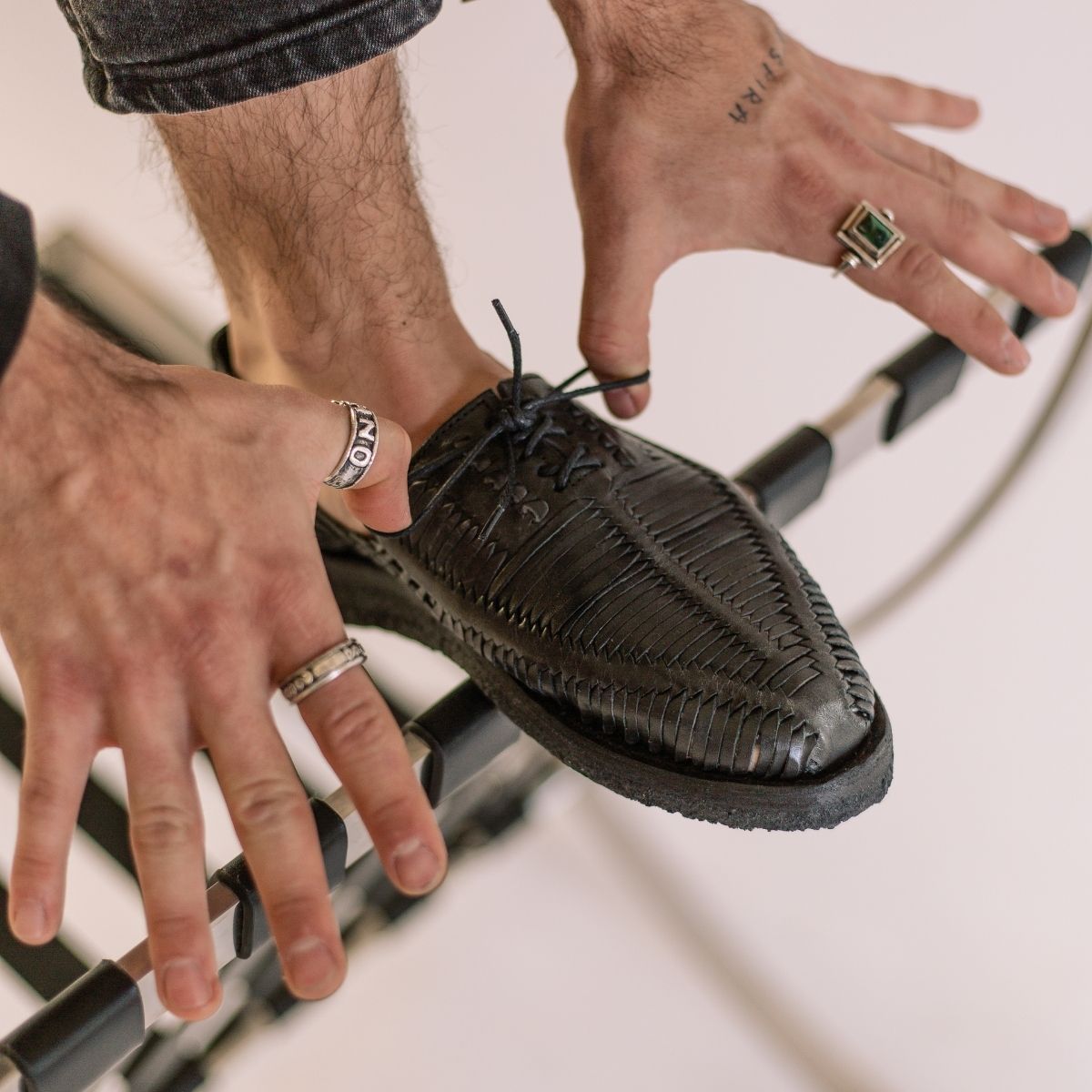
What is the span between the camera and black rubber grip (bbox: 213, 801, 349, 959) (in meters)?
0.56

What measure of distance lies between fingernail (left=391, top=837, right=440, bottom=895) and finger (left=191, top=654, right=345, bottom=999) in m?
0.03

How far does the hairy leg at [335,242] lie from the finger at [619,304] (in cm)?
7

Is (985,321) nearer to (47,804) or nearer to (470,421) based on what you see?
(470,421)

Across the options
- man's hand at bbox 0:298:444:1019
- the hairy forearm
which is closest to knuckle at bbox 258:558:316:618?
man's hand at bbox 0:298:444:1019

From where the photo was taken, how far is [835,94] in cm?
86

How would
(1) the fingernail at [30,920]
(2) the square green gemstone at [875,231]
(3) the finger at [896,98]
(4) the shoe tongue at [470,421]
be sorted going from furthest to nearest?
1. (3) the finger at [896,98]
2. (2) the square green gemstone at [875,231]
3. (4) the shoe tongue at [470,421]
4. (1) the fingernail at [30,920]

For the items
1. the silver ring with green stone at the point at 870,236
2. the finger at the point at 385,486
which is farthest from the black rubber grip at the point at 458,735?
the silver ring with green stone at the point at 870,236

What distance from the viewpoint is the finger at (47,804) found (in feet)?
1.47

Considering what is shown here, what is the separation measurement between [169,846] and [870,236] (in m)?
0.55

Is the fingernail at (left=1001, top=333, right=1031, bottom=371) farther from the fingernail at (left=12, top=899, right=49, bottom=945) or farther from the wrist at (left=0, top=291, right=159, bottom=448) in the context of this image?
the fingernail at (left=12, top=899, right=49, bottom=945)

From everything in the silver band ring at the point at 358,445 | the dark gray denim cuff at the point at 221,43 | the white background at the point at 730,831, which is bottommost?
the white background at the point at 730,831

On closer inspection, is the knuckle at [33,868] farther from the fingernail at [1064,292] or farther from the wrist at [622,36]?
the fingernail at [1064,292]

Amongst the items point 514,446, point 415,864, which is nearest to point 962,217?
point 514,446

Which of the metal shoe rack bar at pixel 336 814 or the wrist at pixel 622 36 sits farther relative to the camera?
the wrist at pixel 622 36
